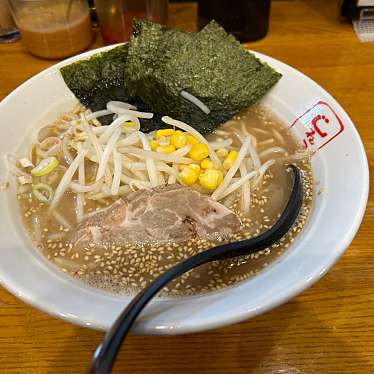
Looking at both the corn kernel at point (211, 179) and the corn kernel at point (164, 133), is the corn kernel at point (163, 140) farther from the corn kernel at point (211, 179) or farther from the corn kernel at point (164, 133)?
the corn kernel at point (211, 179)

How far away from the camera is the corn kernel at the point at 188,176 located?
1.24m

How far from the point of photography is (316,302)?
1.13m

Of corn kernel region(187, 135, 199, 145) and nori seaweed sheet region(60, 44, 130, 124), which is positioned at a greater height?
nori seaweed sheet region(60, 44, 130, 124)

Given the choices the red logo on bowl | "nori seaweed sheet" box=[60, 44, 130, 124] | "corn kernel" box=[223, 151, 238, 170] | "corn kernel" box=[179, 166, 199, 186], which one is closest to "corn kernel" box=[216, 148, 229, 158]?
"corn kernel" box=[223, 151, 238, 170]

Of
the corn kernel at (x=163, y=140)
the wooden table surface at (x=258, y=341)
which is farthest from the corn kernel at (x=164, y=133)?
the wooden table surface at (x=258, y=341)

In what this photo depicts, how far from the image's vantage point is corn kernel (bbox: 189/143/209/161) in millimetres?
1284

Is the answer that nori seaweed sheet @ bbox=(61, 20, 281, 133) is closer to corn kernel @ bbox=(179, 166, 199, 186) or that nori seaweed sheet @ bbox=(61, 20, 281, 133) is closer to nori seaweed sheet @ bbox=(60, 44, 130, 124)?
nori seaweed sheet @ bbox=(60, 44, 130, 124)

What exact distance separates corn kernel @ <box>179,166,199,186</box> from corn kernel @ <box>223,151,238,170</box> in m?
0.10

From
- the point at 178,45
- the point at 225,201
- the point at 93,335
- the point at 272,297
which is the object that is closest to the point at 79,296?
the point at 93,335

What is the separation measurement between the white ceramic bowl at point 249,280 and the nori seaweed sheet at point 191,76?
0.18 m

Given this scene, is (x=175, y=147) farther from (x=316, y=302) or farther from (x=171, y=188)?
(x=316, y=302)

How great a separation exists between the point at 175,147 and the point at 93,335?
1.92ft

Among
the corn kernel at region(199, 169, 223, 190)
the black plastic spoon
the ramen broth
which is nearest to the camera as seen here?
the black plastic spoon

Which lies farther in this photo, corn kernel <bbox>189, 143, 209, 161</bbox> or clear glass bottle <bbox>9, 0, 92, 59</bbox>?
clear glass bottle <bbox>9, 0, 92, 59</bbox>
